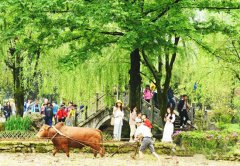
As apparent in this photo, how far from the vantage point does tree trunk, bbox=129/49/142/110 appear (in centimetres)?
2442

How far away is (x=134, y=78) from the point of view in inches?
966

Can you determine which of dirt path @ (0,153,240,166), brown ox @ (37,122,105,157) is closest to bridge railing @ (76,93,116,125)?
dirt path @ (0,153,240,166)

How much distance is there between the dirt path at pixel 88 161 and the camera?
17.6 metres

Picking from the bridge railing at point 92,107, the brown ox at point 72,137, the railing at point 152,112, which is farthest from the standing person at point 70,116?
the brown ox at point 72,137

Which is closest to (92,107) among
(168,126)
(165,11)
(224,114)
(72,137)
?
(224,114)

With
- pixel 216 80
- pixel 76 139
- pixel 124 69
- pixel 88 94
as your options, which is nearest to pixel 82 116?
pixel 88 94

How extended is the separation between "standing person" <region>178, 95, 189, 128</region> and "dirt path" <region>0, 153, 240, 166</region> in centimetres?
554

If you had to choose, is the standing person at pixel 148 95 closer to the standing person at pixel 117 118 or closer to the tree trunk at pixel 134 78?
the tree trunk at pixel 134 78

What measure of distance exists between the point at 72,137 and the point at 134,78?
609 cm

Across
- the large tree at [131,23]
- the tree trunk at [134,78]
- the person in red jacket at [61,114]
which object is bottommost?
the person in red jacket at [61,114]

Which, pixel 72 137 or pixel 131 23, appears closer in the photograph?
pixel 72 137

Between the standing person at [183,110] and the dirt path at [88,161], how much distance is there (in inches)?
218

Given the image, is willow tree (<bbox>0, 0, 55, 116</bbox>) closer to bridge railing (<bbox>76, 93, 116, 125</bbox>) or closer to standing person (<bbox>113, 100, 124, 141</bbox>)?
bridge railing (<bbox>76, 93, 116, 125</bbox>)

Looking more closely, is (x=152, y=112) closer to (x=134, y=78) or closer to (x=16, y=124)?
(x=134, y=78)
